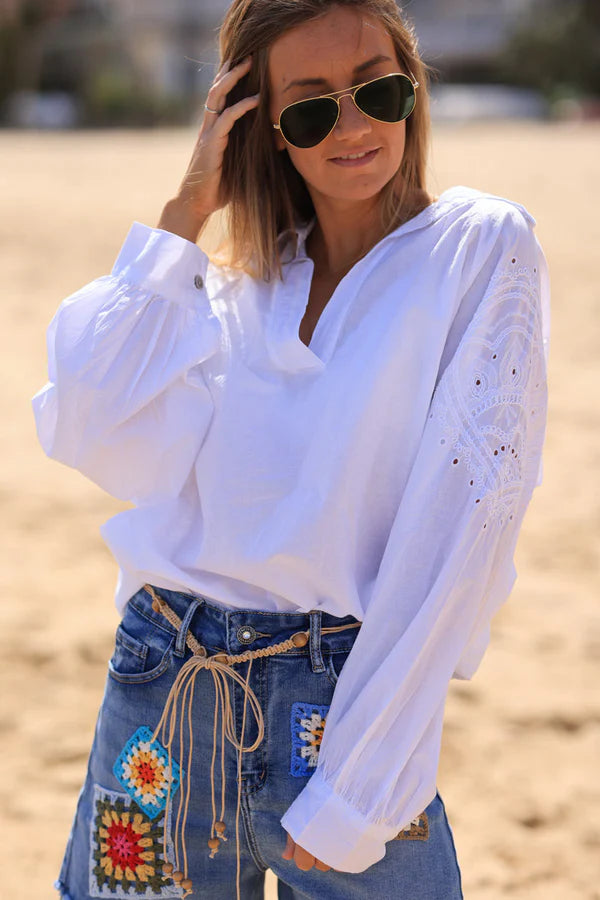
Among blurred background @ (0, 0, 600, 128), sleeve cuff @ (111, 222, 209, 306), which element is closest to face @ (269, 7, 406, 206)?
sleeve cuff @ (111, 222, 209, 306)

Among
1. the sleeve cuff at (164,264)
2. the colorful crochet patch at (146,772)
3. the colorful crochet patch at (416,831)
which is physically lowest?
the colorful crochet patch at (146,772)

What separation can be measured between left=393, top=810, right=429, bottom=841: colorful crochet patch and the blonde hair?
3.15ft

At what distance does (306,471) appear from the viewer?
1.65 metres

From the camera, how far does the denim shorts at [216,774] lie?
Answer: 5.31 ft

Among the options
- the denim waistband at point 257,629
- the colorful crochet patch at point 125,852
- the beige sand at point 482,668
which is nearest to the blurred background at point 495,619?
the beige sand at point 482,668

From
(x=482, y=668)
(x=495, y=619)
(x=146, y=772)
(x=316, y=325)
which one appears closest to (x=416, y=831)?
(x=146, y=772)

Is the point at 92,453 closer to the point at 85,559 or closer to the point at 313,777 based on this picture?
the point at 313,777

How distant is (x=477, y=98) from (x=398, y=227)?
137 feet

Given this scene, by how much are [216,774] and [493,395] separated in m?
0.75

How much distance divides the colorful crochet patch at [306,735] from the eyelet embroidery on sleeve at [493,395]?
0.41 m

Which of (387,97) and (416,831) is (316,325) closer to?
(387,97)

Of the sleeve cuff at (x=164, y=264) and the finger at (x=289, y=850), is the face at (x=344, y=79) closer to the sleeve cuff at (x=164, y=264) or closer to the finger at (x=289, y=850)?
the sleeve cuff at (x=164, y=264)

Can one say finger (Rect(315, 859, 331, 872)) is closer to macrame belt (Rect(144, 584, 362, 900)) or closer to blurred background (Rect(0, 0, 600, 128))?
macrame belt (Rect(144, 584, 362, 900))

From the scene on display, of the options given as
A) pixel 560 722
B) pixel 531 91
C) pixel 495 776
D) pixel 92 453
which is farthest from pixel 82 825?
pixel 531 91
